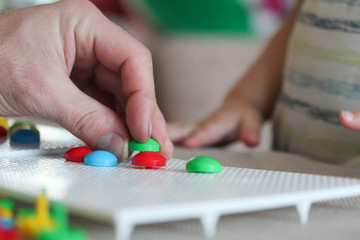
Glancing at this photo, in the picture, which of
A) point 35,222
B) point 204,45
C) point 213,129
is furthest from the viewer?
point 204,45

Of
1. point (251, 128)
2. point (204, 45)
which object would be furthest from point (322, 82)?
point (204, 45)

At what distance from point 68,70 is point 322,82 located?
0.42 meters

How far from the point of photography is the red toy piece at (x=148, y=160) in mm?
492

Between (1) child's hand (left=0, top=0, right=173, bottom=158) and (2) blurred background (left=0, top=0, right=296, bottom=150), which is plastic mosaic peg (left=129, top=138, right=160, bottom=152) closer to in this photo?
(1) child's hand (left=0, top=0, right=173, bottom=158)

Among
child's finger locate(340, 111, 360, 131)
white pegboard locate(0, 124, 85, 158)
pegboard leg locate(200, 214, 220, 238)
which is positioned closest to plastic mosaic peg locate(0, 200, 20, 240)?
pegboard leg locate(200, 214, 220, 238)

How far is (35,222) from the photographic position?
297 millimetres

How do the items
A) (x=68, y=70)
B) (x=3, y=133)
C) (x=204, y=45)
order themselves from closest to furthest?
(x=68, y=70) < (x=3, y=133) < (x=204, y=45)

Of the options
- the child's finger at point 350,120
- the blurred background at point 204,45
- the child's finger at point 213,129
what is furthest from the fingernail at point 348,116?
the blurred background at point 204,45

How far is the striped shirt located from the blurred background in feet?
3.39

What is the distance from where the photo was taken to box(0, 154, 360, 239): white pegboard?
12.5 inches

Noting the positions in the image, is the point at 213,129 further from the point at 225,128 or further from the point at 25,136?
the point at 25,136

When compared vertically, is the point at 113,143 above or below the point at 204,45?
below

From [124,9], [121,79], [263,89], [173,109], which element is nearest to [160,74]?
[173,109]

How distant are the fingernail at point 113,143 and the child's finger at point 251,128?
16.5 inches
